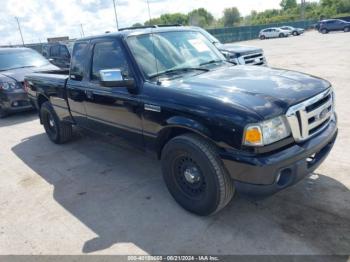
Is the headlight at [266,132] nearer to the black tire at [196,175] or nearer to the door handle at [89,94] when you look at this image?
the black tire at [196,175]

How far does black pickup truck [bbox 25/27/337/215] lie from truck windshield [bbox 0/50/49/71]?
18.8 feet

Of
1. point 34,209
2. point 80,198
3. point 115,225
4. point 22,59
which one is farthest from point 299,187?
point 22,59

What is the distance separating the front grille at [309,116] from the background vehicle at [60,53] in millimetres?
10687

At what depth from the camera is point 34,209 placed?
402cm

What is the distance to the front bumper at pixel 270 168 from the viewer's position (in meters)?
2.78

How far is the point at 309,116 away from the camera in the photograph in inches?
120

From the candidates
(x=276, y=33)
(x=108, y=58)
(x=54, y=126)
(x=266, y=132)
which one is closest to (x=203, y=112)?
(x=266, y=132)

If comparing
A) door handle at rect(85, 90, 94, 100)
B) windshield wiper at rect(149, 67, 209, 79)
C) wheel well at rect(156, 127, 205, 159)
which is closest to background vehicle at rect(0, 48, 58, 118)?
door handle at rect(85, 90, 94, 100)

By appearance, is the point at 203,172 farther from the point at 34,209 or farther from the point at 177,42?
the point at 34,209

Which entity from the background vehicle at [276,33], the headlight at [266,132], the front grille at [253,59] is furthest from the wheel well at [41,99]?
the background vehicle at [276,33]

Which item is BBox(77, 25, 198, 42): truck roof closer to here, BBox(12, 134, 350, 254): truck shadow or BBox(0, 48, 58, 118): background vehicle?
BBox(12, 134, 350, 254): truck shadow

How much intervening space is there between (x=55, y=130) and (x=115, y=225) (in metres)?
3.35

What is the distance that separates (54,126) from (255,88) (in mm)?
4369

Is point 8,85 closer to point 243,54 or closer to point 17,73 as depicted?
point 17,73
